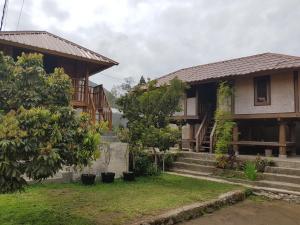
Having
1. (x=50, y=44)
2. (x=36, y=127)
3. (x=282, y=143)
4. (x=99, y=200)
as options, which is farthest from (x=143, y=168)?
(x=36, y=127)

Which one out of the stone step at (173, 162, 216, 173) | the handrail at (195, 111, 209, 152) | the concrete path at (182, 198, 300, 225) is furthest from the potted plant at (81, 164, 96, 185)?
the handrail at (195, 111, 209, 152)

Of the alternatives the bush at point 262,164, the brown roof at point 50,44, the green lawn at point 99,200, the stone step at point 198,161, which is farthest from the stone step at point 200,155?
the brown roof at point 50,44

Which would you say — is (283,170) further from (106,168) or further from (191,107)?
(191,107)

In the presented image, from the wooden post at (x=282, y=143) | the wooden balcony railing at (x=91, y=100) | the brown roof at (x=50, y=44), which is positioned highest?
the brown roof at (x=50, y=44)

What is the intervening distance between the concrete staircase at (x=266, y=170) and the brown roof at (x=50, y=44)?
528 cm

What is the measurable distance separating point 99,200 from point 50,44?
745 cm

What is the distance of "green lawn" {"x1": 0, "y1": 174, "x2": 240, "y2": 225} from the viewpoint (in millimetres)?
6230

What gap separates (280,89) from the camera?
13430mm

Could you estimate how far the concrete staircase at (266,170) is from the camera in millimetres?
10109

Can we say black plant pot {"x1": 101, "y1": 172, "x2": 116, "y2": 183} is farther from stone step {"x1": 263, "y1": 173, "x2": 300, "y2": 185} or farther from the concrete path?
stone step {"x1": 263, "y1": 173, "x2": 300, "y2": 185}

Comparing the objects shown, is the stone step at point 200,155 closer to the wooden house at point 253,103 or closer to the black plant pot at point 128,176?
the wooden house at point 253,103

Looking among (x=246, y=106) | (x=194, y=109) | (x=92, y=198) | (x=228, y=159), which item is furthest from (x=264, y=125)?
(x=92, y=198)

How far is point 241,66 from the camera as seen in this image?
51.0 ft

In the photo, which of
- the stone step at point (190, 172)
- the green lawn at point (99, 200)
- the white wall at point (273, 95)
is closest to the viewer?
the green lawn at point (99, 200)
